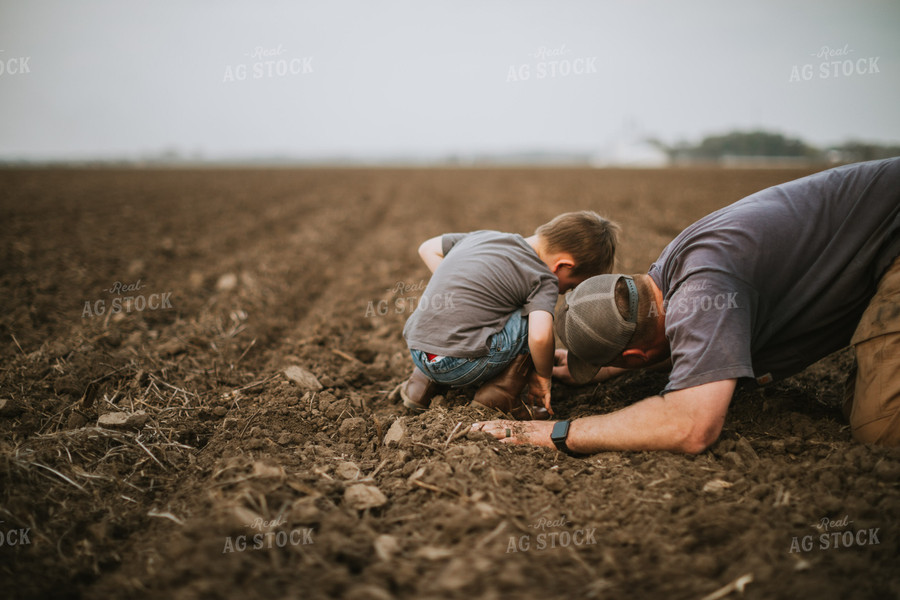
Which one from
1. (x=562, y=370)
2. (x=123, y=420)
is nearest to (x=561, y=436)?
(x=562, y=370)

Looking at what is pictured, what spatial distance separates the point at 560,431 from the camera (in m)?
2.49

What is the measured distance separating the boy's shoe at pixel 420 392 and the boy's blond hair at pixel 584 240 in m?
1.14

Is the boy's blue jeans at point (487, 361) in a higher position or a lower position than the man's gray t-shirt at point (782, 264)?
lower

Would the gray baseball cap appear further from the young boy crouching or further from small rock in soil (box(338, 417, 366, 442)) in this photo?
small rock in soil (box(338, 417, 366, 442))

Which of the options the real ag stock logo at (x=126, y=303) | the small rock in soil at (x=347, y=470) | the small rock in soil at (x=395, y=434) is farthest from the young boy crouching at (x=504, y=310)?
the real ag stock logo at (x=126, y=303)

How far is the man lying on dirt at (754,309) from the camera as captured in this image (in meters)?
2.11

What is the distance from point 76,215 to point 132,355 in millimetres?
11266

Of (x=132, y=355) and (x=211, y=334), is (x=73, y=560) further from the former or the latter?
(x=211, y=334)

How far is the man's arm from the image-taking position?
208 centimetres

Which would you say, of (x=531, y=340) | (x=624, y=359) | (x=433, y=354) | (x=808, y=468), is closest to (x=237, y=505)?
(x=433, y=354)

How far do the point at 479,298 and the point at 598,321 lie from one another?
29.9 inches

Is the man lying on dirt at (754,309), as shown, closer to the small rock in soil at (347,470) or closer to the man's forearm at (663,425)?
the man's forearm at (663,425)

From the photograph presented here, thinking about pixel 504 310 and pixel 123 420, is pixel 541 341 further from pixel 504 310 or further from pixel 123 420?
pixel 123 420

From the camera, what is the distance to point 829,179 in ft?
7.92
